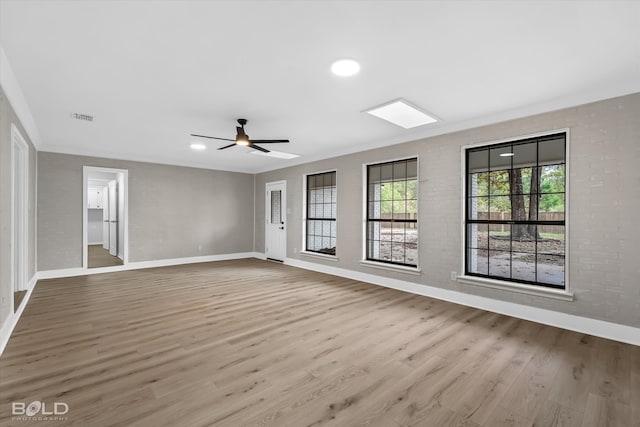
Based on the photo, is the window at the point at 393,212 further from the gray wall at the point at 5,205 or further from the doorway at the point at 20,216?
the doorway at the point at 20,216

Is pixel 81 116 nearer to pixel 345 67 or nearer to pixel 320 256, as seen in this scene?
pixel 345 67

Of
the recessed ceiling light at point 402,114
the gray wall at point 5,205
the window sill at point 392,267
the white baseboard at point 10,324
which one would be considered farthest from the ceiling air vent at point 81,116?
the window sill at point 392,267

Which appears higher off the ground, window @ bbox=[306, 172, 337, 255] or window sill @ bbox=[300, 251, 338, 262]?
window @ bbox=[306, 172, 337, 255]

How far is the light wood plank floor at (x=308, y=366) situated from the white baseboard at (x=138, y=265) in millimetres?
1860

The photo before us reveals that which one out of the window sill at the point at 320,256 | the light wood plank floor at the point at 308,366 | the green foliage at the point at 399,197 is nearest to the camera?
the light wood plank floor at the point at 308,366

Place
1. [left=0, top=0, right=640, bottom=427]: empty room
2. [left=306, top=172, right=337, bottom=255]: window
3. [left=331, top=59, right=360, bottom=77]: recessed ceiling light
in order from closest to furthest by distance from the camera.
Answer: [left=0, top=0, right=640, bottom=427]: empty room
[left=331, top=59, right=360, bottom=77]: recessed ceiling light
[left=306, top=172, right=337, bottom=255]: window

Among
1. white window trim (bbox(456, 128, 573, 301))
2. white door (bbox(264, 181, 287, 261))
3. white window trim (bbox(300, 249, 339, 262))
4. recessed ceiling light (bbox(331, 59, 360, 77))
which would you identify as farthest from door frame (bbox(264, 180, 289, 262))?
recessed ceiling light (bbox(331, 59, 360, 77))

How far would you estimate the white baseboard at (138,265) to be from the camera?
562 cm

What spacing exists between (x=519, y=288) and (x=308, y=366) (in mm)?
2776

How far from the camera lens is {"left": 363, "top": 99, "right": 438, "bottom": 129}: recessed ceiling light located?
344 centimetres

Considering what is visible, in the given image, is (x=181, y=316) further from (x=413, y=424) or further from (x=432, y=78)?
(x=432, y=78)

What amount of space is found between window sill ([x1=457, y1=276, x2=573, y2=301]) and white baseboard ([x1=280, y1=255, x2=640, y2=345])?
0.17m

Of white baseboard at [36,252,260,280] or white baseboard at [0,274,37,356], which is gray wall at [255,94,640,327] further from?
white baseboard at [36,252,260,280]

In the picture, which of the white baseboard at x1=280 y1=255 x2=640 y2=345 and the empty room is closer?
the empty room
